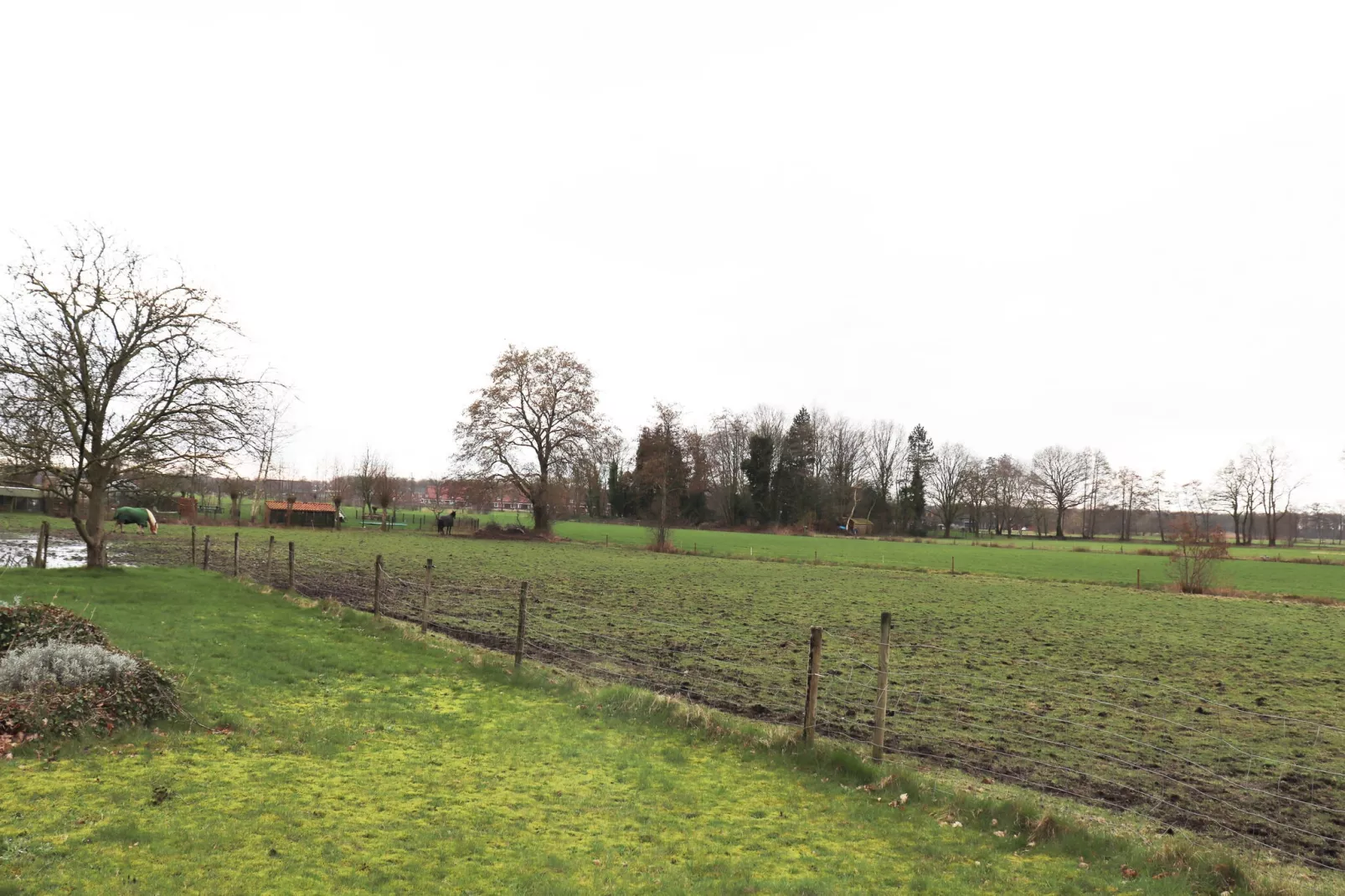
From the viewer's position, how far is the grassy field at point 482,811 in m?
4.43

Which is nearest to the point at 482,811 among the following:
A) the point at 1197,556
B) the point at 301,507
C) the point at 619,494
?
the point at 1197,556

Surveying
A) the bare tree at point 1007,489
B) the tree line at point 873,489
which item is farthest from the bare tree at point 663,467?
the bare tree at point 1007,489

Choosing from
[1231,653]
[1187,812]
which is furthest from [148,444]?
[1231,653]

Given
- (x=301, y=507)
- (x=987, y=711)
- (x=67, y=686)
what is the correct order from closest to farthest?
(x=67, y=686) → (x=987, y=711) → (x=301, y=507)

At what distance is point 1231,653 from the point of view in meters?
17.2

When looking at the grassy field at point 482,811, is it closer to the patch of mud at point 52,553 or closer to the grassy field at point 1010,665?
the grassy field at point 1010,665

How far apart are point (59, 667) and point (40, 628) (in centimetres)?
122

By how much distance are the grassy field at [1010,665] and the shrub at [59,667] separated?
610cm

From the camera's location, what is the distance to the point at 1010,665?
1420 cm

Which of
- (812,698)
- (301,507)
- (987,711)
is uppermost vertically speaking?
(812,698)

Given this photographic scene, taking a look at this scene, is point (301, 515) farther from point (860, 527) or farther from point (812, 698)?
point (812, 698)

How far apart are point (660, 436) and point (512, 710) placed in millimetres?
66149

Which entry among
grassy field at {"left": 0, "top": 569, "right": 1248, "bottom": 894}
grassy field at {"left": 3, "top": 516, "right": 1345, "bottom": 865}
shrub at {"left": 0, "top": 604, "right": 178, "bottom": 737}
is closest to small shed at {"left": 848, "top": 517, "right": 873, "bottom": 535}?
grassy field at {"left": 3, "top": 516, "right": 1345, "bottom": 865}

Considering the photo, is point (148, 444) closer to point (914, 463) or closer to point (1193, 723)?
point (1193, 723)
